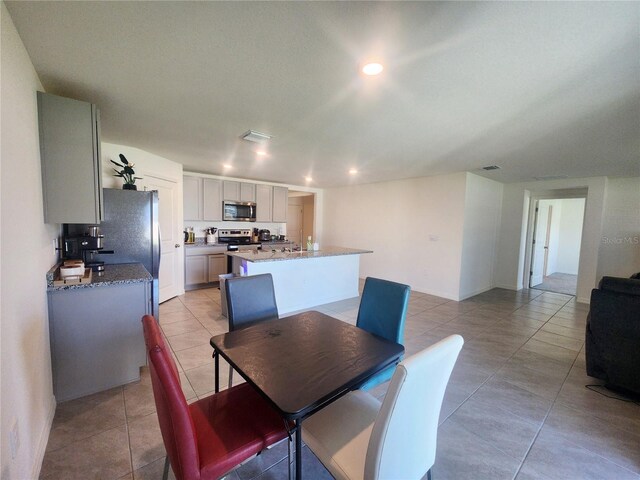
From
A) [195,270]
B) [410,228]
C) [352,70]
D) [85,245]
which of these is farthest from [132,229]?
[410,228]

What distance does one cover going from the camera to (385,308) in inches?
78.4

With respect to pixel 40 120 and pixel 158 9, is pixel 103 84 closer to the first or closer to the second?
pixel 40 120

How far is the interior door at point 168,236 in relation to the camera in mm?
4160

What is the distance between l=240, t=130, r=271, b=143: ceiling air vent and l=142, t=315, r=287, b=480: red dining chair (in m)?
2.29

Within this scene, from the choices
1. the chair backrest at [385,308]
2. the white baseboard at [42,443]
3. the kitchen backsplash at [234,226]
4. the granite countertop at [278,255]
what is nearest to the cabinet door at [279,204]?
the kitchen backsplash at [234,226]

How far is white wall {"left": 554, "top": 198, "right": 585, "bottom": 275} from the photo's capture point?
753 centimetres

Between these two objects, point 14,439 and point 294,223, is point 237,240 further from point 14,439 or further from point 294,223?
point 14,439

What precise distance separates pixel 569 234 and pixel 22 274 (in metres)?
10.8

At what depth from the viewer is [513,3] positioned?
3.84 ft

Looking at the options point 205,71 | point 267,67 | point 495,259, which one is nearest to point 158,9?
point 205,71

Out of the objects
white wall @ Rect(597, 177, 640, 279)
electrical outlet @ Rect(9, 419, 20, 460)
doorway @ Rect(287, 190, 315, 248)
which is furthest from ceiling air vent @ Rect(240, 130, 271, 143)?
white wall @ Rect(597, 177, 640, 279)

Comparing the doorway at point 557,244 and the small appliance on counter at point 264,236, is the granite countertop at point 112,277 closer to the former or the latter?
the small appliance on counter at point 264,236

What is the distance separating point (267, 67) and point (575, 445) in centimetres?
313

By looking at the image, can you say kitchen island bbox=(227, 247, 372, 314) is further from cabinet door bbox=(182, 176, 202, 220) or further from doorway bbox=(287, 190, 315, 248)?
doorway bbox=(287, 190, 315, 248)
